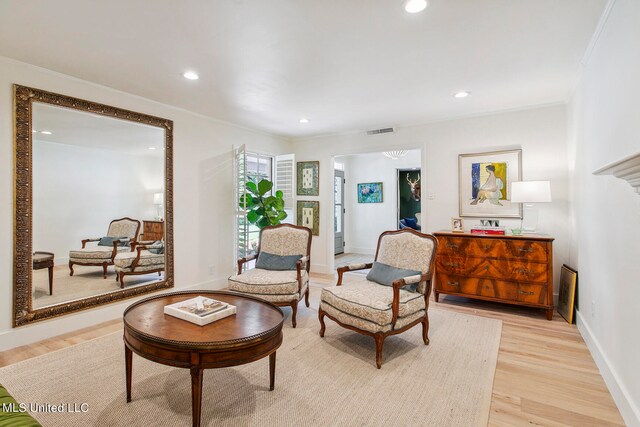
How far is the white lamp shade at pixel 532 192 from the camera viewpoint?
357 centimetres

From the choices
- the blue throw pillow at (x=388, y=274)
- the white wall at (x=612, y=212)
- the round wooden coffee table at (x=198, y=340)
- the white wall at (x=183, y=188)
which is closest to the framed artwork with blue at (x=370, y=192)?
the white wall at (x=183, y=188)

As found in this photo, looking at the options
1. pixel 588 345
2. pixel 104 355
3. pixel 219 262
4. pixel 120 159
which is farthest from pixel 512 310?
pixel 120 159

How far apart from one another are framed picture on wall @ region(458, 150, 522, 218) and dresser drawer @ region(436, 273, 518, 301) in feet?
3.09

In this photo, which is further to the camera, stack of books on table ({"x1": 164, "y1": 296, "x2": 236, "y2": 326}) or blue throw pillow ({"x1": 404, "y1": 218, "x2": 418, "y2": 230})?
blue throw pillow ({"x1": 404, "y1": 218, "x2": 418, "y2": 230})

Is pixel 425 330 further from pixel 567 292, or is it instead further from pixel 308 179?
pixel 308 179

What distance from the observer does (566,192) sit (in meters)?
3.85

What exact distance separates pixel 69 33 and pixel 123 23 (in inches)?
19.7

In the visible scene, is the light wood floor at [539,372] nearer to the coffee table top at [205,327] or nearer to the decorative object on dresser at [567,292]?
the decorative object on dresser at [567,292]

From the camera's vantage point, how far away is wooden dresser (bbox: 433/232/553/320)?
3.52 m

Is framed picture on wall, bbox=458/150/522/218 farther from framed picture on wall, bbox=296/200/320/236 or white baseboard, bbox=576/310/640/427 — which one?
framed picture on wall, bbox=296/200/320/236

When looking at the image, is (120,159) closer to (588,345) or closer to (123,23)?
(123,23)

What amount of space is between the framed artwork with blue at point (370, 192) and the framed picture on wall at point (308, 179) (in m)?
2.48

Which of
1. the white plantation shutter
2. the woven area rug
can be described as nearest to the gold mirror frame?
the woven area rug

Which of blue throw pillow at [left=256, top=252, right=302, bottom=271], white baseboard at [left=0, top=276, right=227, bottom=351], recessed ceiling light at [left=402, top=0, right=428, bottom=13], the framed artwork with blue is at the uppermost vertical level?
recessed ceiling light at [left=402, top=0, right=428, bottom=13]
